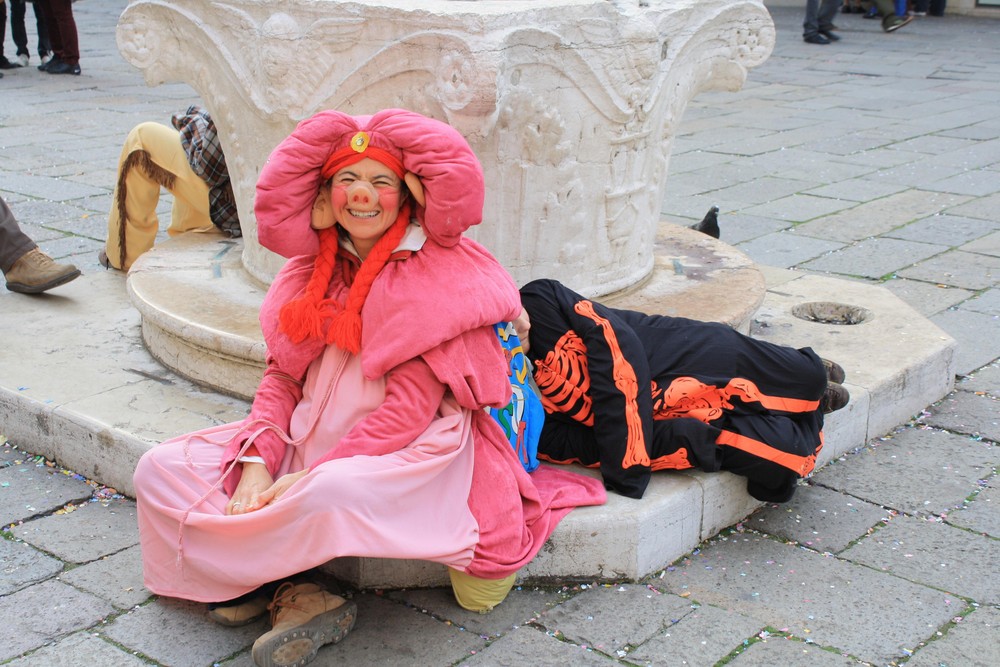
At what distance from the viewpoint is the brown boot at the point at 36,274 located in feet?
13.4

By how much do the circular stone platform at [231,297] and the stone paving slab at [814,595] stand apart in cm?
91

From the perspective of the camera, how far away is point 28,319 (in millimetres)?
3939

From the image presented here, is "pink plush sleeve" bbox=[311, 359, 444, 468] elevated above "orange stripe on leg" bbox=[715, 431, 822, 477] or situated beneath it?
elevated above

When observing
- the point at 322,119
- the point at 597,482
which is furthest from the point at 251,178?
the point at 597,482

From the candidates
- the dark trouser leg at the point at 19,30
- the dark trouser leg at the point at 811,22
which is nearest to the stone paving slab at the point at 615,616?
the dark trouser leg at the point at 19,30

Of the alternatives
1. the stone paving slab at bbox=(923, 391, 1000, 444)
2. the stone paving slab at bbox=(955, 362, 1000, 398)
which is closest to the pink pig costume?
the stone paving slab at bbox=(923, 391, 1000, 444)

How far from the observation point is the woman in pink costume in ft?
7.55

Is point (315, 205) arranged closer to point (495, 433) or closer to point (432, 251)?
point (432, 251)

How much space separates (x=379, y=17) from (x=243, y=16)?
486 millimetres

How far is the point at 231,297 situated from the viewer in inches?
143

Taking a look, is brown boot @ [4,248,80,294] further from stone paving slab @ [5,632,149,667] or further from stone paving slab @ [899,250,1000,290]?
stone paving slab @ [899,250,1000,290]

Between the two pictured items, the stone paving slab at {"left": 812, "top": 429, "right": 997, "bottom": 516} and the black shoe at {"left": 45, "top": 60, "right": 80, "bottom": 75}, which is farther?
the black shoe at {"left": 45, "top": 60, "right": 80, "bottom": 75}

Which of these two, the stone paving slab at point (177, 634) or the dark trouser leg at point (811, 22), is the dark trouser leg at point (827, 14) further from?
the stone paving slab at point (177, 634)

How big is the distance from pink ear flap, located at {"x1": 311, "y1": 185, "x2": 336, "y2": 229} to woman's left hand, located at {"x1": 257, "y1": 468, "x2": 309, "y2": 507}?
1.74 feet
